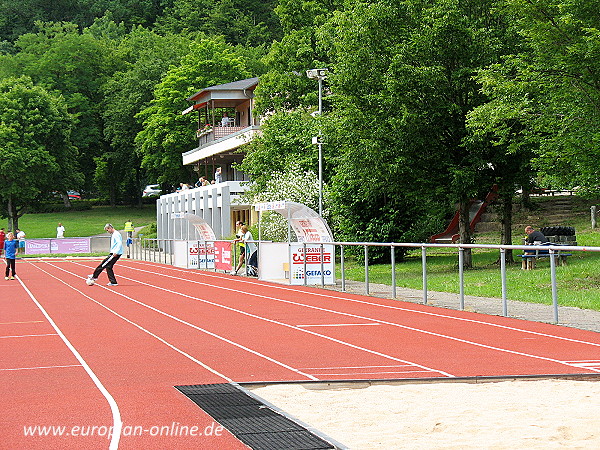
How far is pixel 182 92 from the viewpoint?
74562 millimetres

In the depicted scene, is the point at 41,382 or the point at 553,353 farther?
the point at 553,353

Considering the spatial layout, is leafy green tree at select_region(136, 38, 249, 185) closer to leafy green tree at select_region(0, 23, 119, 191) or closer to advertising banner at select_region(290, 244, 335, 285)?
leafy green tree at select_region(0, 23, 119, 191)

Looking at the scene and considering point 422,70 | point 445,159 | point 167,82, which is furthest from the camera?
point 167,82

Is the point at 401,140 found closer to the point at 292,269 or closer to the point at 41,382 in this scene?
the point at 292,269

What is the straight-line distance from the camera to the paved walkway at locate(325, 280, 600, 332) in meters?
15.2

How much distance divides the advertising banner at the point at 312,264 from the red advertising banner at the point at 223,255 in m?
8.07

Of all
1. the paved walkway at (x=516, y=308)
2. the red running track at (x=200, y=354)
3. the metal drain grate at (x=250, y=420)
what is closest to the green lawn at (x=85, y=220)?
the red running track at (x=200, y=354)

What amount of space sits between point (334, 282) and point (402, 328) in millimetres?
10260

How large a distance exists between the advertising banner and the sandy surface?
1574 centimetres

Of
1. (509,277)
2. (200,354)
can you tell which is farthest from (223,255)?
(200,354)

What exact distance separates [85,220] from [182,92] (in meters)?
16.4

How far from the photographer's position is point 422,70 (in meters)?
27.4

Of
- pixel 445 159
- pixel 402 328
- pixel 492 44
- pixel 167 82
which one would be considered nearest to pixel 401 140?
pixel 445 159

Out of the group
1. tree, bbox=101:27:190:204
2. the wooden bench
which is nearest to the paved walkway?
the wooden bench
